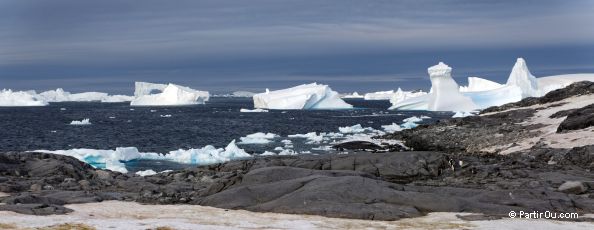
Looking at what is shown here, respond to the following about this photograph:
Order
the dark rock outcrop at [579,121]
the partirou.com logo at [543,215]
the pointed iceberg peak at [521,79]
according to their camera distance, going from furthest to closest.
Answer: the pointed iceberg peak at [521,79] < the dark rock outcrop at [579,121] < the partirou.com logo at [543,215]

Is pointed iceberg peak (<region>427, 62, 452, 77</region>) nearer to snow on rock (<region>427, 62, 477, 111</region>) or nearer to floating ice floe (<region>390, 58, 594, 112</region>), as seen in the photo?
floating ice floe (<region>390, 58, 594, 112</region>)

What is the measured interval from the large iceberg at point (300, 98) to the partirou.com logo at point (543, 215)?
316 feet

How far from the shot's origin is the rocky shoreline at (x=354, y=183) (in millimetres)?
15555

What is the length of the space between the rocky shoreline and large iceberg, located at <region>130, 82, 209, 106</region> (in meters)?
118

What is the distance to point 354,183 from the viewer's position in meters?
16.8

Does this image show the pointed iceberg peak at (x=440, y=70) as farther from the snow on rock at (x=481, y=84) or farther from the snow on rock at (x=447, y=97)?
the snow on rock at (x=481, y=84)

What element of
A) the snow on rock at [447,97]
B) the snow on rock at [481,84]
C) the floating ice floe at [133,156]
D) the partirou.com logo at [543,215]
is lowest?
the floating ice floe at [133,156]

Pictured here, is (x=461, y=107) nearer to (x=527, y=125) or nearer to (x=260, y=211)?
(x=527, y=125)

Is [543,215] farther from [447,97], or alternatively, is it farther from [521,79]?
[521,79]

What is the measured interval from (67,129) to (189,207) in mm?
58871

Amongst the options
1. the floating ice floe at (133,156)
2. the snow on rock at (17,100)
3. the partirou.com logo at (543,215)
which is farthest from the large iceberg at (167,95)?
the partirou.com logo at (543,215)

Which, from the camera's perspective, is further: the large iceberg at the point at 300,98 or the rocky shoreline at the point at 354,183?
the large iceberg at the point at 300,98

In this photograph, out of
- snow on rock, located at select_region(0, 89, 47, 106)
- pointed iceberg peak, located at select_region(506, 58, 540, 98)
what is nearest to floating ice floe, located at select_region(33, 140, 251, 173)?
pointed iceberg peak, located at select_region(506, 58, 540, 98)

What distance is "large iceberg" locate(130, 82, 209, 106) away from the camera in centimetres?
14839
